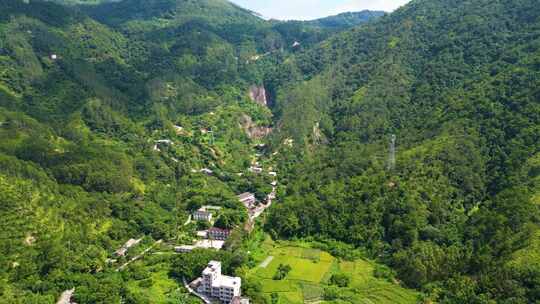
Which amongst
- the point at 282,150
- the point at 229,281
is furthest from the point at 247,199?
the point at 229,281

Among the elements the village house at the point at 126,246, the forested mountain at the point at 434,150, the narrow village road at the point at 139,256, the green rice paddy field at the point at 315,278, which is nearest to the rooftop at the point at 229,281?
the green rice paddy field at the point at 315,278

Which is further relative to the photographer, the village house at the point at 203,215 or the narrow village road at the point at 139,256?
the village house at the point at 203,215

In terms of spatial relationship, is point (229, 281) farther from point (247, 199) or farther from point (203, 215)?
point (247, 199)

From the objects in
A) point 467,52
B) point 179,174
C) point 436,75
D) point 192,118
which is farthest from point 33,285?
point 467,52

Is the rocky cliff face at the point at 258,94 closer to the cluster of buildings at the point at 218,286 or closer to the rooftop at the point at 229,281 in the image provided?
the cluster of buildings at the point at 218,286

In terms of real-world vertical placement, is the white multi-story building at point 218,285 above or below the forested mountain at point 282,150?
below

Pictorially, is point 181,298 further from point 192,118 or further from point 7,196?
point 192,118

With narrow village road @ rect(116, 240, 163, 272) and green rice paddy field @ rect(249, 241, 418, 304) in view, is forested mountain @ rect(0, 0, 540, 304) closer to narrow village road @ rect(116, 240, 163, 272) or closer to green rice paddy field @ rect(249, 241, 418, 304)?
narrow village road @ rect(116, 240, 163, 272)
